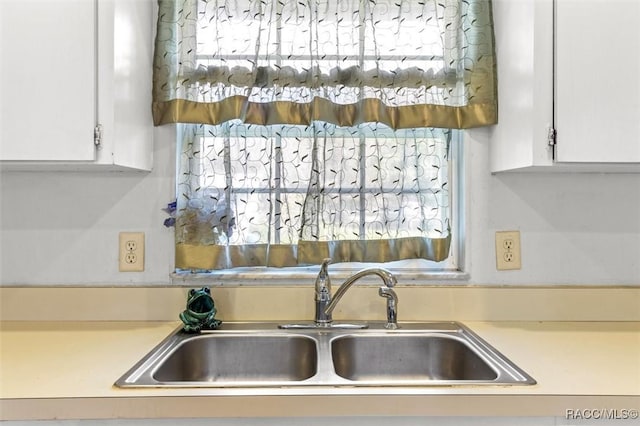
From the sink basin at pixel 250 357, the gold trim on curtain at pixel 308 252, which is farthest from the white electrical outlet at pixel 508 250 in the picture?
the sink basin at pixel 250 357

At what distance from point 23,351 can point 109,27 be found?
35.4 inches

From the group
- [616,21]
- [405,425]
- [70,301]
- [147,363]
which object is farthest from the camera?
[70,301]

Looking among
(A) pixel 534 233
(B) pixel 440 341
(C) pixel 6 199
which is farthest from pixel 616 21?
(C) pixel 6 199

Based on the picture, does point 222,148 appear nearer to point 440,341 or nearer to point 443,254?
point 443,254

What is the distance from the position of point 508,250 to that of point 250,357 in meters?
0.93

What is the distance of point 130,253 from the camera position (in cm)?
157

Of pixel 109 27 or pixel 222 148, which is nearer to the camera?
pixel 109 27

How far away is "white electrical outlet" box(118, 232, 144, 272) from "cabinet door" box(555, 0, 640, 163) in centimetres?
136

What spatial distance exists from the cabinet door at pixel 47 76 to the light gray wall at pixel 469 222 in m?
0.34

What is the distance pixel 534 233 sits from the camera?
1.60 m

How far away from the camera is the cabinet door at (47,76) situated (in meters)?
1.24

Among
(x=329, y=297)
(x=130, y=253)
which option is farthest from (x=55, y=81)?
(x=329, y=297)

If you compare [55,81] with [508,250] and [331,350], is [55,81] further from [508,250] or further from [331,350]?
[508,250]

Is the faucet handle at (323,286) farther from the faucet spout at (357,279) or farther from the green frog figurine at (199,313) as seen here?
the green frog figurine at (199,313)
